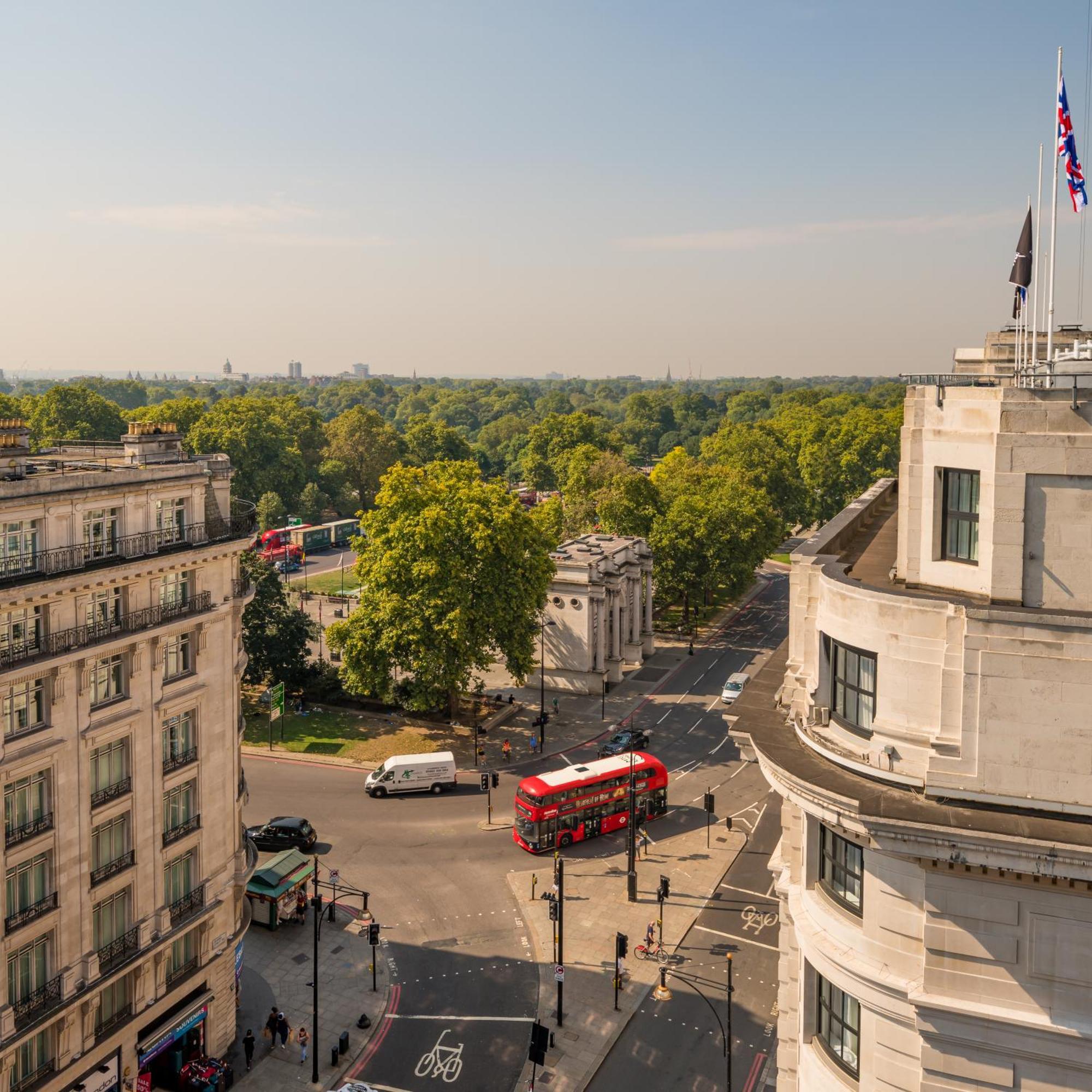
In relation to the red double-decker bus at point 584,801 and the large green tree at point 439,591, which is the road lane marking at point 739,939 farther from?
the large green tree at point 439,591

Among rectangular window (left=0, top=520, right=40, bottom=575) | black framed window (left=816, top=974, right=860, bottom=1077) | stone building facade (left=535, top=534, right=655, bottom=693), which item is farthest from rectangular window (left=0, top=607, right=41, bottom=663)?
stone building facade (left=535, top=534, right=655, bottom=693)

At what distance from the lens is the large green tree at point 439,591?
59656 millimetres

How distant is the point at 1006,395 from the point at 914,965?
10.2 meters

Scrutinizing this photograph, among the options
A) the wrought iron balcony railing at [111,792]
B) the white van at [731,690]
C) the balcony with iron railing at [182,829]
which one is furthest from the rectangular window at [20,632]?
the white van at [731,690]

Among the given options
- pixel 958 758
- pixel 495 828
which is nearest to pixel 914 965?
pixel 958 758

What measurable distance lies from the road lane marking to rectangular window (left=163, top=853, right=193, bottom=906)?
20625mm

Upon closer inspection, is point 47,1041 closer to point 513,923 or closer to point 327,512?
point 513,923

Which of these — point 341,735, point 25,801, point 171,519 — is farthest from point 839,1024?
point 341,735

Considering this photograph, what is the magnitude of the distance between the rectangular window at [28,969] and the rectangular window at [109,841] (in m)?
2.29

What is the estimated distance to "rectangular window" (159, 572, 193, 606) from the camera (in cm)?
3054

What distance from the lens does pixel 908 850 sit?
17359 millimetres

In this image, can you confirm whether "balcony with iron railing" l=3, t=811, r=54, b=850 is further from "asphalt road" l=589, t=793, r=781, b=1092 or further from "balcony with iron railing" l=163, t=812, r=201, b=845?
"asphalt road" l=589, t=793, r=781, b=1092

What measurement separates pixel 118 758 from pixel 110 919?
4505 millimetres

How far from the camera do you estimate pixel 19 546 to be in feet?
84.9
